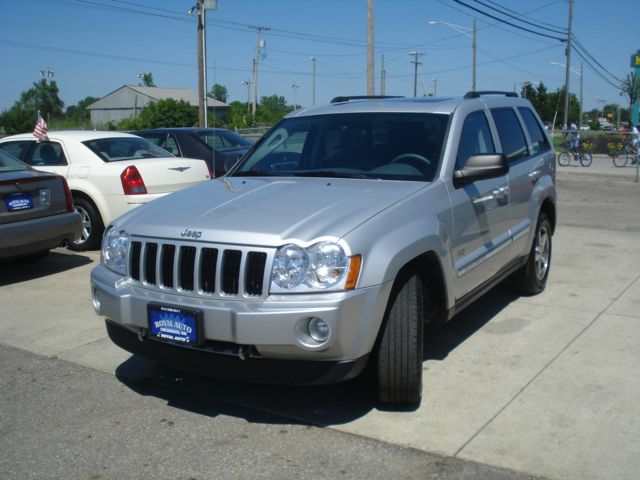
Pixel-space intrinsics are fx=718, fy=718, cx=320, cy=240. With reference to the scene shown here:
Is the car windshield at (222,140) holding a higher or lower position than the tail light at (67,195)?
higher

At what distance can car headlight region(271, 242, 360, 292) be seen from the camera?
11.9 feet

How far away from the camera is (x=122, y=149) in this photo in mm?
9539

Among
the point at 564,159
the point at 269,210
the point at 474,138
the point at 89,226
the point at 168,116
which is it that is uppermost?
the point at 168,116

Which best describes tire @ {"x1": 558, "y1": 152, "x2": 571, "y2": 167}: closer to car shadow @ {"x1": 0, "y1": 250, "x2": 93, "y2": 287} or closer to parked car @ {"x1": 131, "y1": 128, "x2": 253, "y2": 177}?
parked car @ {"x1": 131, "y1": 128, "x2": 253, "y2": 177}

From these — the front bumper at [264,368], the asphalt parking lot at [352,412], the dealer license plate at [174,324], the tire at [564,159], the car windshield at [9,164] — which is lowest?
the asphalt parking lot at [352,412]

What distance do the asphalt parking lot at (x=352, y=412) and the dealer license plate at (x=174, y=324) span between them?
0.55 m

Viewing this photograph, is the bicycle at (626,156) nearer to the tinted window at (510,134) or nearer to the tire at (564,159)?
the tire at (564,159)

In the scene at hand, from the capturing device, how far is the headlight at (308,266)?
3.62 meters

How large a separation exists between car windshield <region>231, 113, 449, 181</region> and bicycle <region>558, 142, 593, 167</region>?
20.4 meters

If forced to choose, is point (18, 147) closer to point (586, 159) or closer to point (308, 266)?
point (308, 266)

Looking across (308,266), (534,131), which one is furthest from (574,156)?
(308,266)

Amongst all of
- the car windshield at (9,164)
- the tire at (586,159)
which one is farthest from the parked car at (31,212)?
the tire at (586,159)

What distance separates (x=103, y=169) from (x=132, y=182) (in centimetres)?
49

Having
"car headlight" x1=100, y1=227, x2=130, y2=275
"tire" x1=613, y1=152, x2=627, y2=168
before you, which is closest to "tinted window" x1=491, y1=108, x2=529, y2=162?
"car headlight" x1=100, y1=227, x2=130, y2=275
